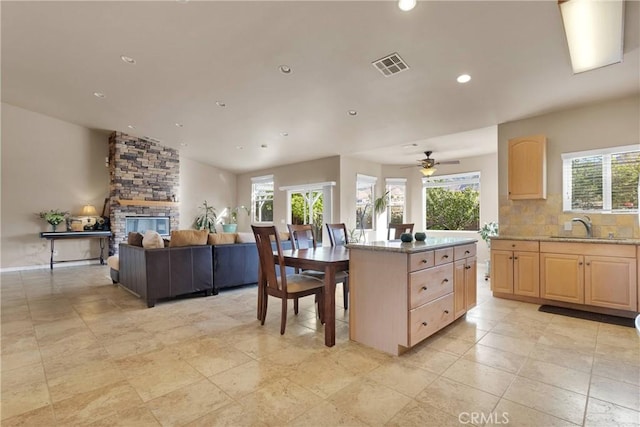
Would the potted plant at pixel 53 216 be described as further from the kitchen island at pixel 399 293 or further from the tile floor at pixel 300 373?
the kitchen island at pixel 399 293

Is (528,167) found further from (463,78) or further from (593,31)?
(593,31)

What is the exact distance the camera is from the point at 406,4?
2.66 m

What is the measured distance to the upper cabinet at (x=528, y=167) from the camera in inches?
165

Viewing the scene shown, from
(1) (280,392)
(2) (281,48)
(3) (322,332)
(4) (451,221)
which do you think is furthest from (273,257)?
(4) (451,221)

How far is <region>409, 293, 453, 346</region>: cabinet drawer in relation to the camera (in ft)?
8.12

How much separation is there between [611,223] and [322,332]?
13.0 feet

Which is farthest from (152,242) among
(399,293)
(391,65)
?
(391,65)

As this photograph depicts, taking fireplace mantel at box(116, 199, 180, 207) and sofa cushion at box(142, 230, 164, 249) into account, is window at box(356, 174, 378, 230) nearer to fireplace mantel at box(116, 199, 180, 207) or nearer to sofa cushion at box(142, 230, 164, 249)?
sofa cushion at box(142, 230, 164, 249)

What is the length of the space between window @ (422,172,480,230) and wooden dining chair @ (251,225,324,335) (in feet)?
19.4

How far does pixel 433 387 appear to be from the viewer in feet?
6.73

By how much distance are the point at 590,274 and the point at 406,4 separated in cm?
370

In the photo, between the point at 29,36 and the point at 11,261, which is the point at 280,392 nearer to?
the point at 29,36

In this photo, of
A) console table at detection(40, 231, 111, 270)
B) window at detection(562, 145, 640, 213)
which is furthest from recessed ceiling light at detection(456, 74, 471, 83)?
console table at detection(40, 231, 111, 270)

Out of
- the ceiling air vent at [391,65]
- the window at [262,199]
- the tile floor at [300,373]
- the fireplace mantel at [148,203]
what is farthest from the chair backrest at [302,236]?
the fireplace mantel at [148,203]
